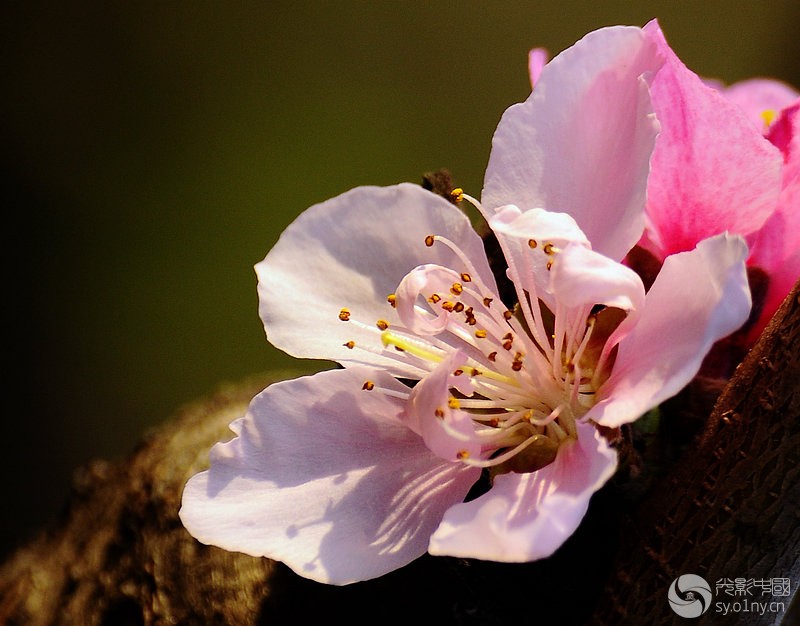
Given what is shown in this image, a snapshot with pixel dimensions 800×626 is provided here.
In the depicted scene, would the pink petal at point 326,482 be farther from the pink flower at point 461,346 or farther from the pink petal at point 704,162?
the pink petal at point 704,162

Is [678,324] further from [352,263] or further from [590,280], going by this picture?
[352,263]

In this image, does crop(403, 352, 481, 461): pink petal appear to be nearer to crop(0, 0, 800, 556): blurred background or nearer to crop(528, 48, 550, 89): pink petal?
crop(528, 48, 550, 89): pink petal

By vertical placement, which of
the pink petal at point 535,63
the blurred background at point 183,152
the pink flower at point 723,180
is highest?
the pink petal at point 535,63

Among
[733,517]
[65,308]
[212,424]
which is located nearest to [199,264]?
[65,308]

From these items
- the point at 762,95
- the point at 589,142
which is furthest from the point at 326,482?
the point at 762,95

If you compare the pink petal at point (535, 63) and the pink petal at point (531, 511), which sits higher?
the pink petal at point (535, 63)

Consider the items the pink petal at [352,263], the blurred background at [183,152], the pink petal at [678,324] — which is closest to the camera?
the pink petal at [678,324]

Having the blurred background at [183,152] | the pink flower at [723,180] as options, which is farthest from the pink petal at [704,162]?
the blurred background at [183,152]
